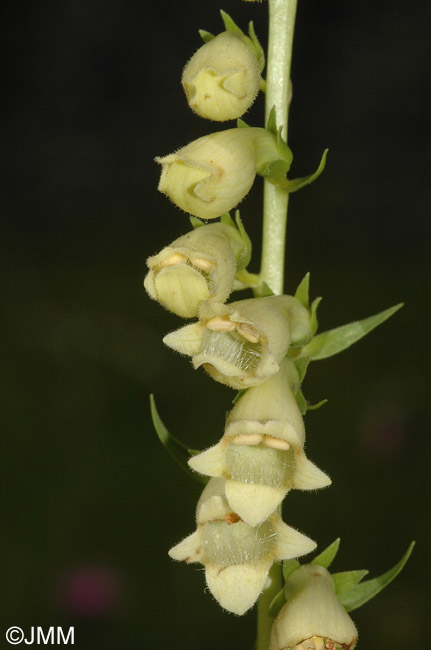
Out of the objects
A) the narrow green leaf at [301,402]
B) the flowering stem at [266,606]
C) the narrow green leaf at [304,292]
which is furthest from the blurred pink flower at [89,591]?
the narrow green leaf at [304,292]

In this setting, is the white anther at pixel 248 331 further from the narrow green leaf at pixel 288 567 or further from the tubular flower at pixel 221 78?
the narrow green leaf at pixel 288 567

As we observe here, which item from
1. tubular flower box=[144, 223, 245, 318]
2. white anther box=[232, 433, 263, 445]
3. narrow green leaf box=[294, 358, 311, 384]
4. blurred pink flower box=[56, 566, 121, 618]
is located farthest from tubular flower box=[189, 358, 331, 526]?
blurred pink flower box=[56, 566, 121, 618]

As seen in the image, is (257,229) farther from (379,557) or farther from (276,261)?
(276,261)

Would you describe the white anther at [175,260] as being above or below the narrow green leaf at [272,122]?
below

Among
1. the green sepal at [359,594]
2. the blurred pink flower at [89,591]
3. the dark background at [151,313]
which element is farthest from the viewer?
the dark background at [151,313]

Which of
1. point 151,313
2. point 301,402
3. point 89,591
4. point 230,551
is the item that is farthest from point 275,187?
point 151,313

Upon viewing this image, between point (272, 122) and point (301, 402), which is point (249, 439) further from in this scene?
point (272, 122)
